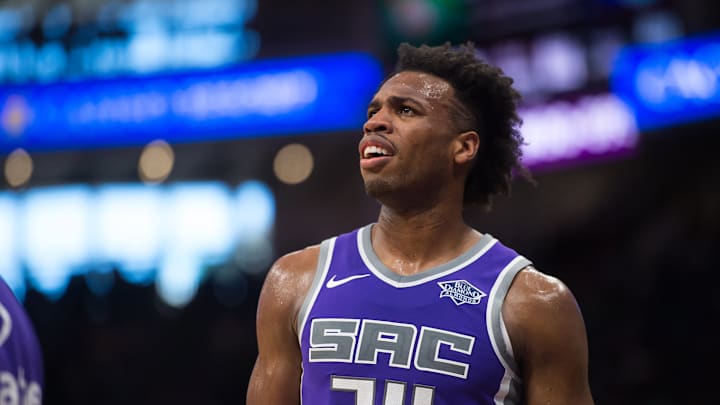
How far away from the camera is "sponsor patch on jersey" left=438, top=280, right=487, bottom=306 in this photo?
3.41 metres

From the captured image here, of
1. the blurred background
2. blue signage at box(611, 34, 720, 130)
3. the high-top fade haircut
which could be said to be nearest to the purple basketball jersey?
the high-top fade haircut

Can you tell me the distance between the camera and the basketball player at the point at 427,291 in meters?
3.33

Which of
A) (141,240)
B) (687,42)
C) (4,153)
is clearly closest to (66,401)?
(141,240)

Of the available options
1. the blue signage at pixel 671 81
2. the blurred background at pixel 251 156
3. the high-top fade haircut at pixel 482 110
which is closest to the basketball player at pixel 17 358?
the high-top fade haircut at pixel 482 110

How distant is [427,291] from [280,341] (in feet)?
1.85

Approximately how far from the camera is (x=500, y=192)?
13.3ft

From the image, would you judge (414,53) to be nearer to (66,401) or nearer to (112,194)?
(66,401)

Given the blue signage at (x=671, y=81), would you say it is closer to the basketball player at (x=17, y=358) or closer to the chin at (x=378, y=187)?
the chin at (x=378, y=187)

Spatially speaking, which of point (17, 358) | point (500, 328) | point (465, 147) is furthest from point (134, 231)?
point (17, 358)

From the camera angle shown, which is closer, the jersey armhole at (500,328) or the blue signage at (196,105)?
the jersey armhole at (500,328)

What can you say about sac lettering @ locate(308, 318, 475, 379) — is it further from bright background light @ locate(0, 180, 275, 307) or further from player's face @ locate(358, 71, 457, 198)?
bright background light @ locate(0, 180, 275, 307)

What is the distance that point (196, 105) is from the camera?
620 inches

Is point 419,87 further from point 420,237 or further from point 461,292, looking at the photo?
point 461,292

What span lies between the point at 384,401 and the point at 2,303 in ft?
4.03
